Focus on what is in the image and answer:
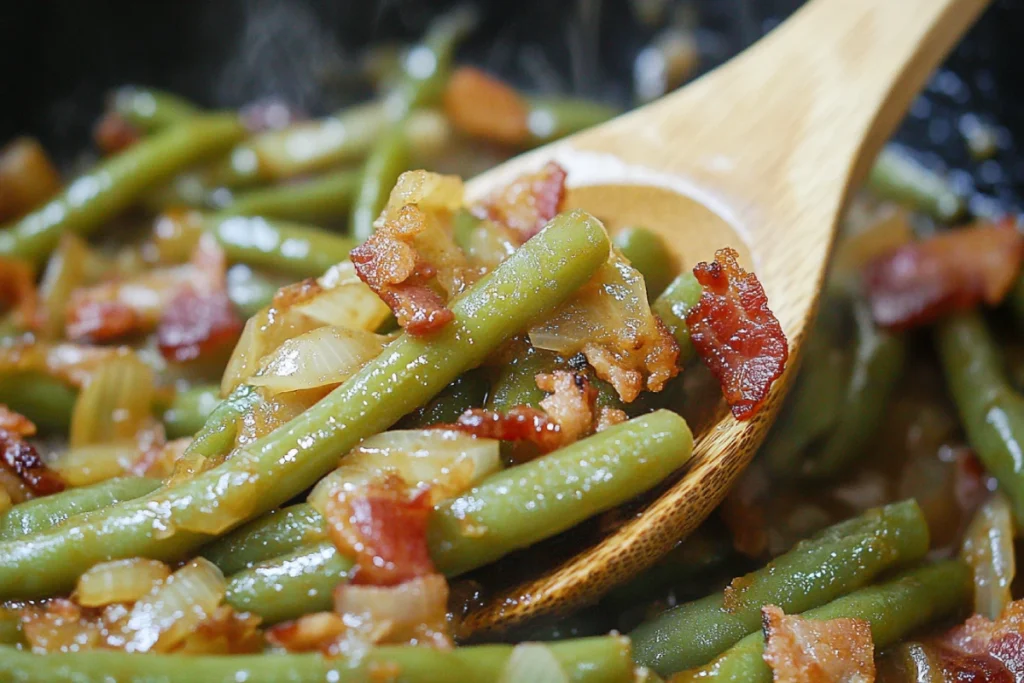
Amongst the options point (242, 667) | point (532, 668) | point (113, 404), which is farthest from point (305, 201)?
point (532, 668)

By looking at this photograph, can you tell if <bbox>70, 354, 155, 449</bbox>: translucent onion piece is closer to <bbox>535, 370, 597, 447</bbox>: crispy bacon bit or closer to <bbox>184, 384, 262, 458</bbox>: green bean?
<bbox>184, 384, 262, 458</bbox>: green bean

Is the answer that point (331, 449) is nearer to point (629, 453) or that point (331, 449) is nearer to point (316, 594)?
point (316, 594)

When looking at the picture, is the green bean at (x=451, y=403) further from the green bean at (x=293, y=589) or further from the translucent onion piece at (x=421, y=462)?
the green bean at (x=293, y=589)

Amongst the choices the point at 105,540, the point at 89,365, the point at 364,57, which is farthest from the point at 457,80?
the point at 105,540

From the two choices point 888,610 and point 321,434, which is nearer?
point 321,434

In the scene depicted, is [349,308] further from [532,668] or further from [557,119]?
[557,119]

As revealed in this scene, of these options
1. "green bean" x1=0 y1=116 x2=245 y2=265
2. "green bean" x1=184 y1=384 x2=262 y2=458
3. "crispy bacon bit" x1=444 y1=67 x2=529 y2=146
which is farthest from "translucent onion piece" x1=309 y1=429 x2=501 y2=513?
"crispy bacon bit" x1=444 y1=67 x2=529 y2=146
